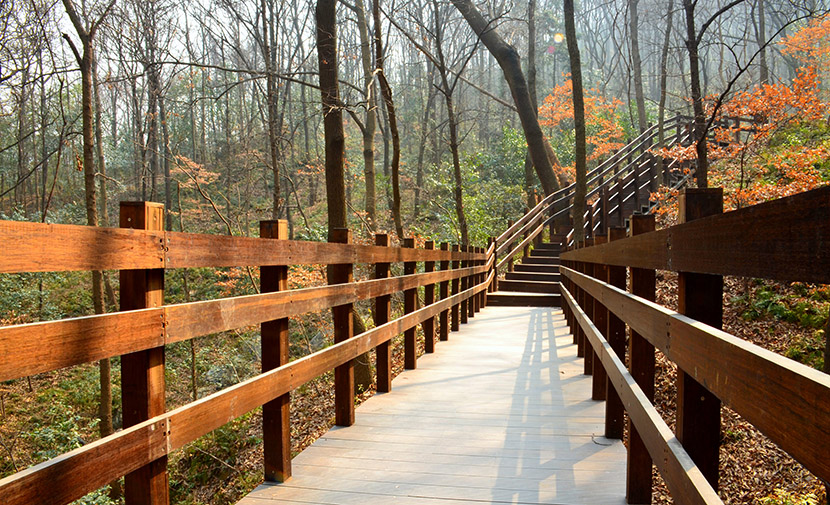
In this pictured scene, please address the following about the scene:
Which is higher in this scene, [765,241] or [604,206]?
[604,206]

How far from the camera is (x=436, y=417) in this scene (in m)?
4.73

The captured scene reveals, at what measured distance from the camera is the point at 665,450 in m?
2.01

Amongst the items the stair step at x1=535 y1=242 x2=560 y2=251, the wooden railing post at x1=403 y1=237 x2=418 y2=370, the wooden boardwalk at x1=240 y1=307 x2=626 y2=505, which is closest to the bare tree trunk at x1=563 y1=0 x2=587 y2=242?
the stair step at x1=535 y1=242 x2=560 y2=251

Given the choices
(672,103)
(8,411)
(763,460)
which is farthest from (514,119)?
(763,460)

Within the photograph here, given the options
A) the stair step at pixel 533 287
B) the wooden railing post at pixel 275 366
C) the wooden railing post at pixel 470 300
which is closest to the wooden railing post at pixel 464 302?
the wooden railing post at pixel 470 300

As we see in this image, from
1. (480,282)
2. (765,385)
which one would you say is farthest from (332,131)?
(765,385)

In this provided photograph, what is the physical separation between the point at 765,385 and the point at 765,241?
0.27 meters

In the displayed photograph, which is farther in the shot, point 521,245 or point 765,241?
point 521,245

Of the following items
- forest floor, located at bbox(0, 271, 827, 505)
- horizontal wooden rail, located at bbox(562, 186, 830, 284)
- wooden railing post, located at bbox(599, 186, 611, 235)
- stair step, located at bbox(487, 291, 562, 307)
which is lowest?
forest floor, located at bbox(0, 271, 827, 505)

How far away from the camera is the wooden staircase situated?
14.8m

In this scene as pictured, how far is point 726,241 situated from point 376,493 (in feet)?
7.62

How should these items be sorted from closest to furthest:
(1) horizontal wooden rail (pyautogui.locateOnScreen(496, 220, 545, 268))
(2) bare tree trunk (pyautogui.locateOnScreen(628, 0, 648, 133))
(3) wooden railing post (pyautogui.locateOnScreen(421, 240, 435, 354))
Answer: (3) wooden railing post (pyautogui.locateOnScreen(421, 240, 435, 354)) < (1) horizontal wooden rail (pyautogui.locateOnScreen(496, 220, 545, 268)) < (2) bare tree trunk (pyautogui.locateOnScreen(628, 0, 648, 133))

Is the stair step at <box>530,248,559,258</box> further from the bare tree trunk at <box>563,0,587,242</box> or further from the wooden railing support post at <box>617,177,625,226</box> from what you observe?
the bare tree trunk at <box>563,0,587,242</box>

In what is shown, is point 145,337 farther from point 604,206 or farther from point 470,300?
point 604,206
